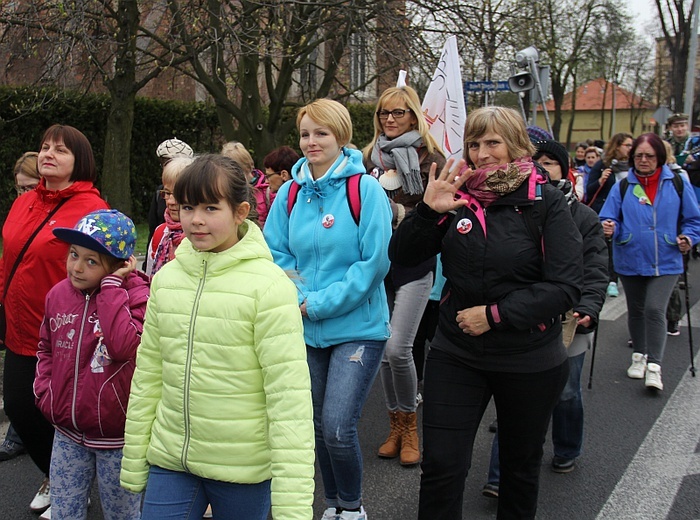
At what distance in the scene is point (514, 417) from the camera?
2867 millimetres

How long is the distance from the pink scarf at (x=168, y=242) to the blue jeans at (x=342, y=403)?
98 cm

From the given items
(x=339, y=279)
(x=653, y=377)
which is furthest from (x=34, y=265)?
(x=653, y=377)

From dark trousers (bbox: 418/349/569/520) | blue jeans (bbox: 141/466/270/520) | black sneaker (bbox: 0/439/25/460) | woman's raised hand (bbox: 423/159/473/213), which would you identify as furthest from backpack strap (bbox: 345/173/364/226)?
black sneaker (bbox: 0/439/25/460)

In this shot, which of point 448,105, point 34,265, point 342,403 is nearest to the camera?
point 342,403

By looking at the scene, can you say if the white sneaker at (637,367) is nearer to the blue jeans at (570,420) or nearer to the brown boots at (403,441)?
the blue jeans at (570,420)

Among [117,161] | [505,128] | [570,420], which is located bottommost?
[570,420]

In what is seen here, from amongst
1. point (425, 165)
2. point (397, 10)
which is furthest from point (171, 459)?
point (397, 10)

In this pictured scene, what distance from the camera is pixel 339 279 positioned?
320 centimetres

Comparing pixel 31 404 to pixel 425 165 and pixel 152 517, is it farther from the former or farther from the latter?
pixel 425 165

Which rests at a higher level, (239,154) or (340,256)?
(239,154)

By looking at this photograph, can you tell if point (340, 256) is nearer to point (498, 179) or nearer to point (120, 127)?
point (498, 179)

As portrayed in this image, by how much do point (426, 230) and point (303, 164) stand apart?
799mm

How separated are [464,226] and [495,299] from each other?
1.00 ft

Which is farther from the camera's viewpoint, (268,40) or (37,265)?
(268,40)
